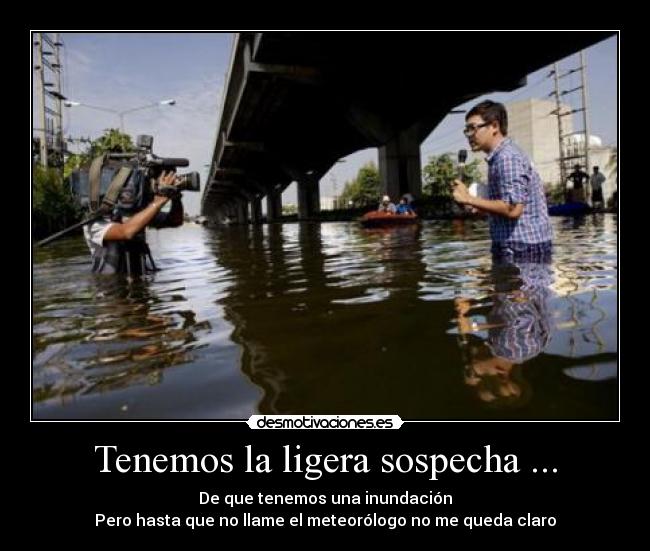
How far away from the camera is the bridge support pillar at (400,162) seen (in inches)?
1314

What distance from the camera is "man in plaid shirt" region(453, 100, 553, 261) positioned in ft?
12.9

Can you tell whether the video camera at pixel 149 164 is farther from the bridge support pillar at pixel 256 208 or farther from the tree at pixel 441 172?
the tree at pixel 441 172

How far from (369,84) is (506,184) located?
24.9 m

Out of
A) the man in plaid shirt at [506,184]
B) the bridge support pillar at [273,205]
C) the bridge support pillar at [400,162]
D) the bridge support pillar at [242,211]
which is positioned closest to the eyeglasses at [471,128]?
the man in plaid shirt at [506,184]

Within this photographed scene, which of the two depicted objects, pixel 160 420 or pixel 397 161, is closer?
pixel 160 420

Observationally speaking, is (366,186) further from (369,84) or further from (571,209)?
(571,209)

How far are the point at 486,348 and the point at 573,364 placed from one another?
1.27ft

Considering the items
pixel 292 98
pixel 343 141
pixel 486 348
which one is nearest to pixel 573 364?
pixel 486 348

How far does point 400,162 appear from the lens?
110ft

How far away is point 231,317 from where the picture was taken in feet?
12.1

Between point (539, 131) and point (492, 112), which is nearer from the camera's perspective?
point (492, 112)

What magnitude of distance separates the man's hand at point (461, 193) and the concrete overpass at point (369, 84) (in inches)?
409

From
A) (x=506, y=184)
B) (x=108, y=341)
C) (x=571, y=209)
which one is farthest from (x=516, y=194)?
(x=571, y=209)
